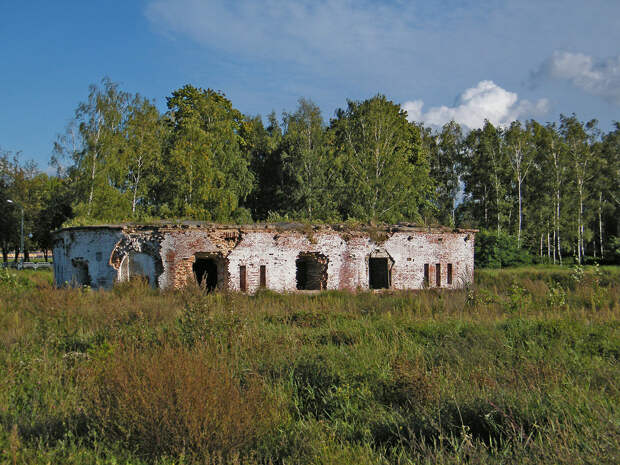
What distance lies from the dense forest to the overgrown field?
55.6ft

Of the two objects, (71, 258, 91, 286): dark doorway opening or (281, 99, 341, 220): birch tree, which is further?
(281, 99, 341, 220): birch tree

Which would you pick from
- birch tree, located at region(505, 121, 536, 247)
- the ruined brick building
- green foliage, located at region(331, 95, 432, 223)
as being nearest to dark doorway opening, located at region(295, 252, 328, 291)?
the ruined brick building

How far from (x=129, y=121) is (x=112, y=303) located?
72.6 ft

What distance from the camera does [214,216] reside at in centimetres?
3025

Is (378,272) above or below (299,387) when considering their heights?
above

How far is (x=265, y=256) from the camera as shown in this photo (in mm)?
17203

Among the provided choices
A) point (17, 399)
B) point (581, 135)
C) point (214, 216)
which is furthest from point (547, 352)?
point (581, 135)

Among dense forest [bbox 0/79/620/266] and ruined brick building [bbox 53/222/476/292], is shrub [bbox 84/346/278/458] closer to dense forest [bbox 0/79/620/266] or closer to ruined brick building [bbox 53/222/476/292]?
ruined brick building [bbox 53/222/476/292]

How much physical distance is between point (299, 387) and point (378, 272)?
15118 millimetres

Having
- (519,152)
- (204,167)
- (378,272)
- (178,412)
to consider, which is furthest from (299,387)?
(519,152)

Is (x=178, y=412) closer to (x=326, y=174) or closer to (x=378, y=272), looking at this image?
(x=378, y=272)

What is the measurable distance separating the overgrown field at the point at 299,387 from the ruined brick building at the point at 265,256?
516 centimetres

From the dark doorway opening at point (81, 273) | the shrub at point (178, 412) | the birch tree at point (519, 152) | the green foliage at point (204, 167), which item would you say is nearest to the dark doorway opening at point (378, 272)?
the dark doorway opening at point (81, 273)

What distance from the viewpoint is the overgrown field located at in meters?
4.00
